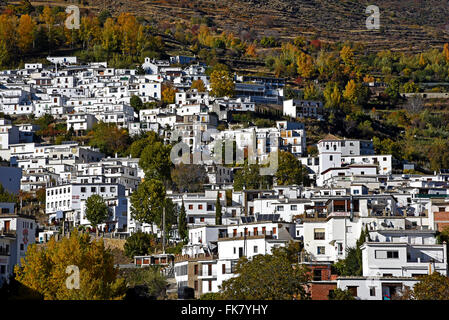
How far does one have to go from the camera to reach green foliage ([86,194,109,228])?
7750cm

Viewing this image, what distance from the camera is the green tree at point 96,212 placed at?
77.5 meters

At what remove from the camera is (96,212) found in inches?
3061

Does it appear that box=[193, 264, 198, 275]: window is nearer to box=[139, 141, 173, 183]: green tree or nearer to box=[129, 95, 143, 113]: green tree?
box=[139, 141, 173, 183]: green tree

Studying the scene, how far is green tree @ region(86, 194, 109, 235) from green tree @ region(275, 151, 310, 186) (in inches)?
614

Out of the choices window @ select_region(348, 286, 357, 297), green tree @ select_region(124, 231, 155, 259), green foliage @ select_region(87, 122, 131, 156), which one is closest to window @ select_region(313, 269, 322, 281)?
window @ select_region(348, 286, 357, 297)

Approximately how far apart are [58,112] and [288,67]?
40.6m

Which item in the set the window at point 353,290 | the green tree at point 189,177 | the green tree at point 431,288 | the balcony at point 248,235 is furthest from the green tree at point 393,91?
the green tree at point 431,288

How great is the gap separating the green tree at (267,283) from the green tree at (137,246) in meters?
18.7

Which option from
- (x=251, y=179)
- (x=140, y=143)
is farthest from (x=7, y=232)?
(x=140, y=143)

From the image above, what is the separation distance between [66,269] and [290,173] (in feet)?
124

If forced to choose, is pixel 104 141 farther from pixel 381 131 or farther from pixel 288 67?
pixel 288 67

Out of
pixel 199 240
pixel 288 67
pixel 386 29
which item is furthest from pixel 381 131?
pixel 386 29

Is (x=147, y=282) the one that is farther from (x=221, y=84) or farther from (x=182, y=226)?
(x=221, y=84)

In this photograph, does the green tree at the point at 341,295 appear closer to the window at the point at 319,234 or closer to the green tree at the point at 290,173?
the window at the point at 319,234
